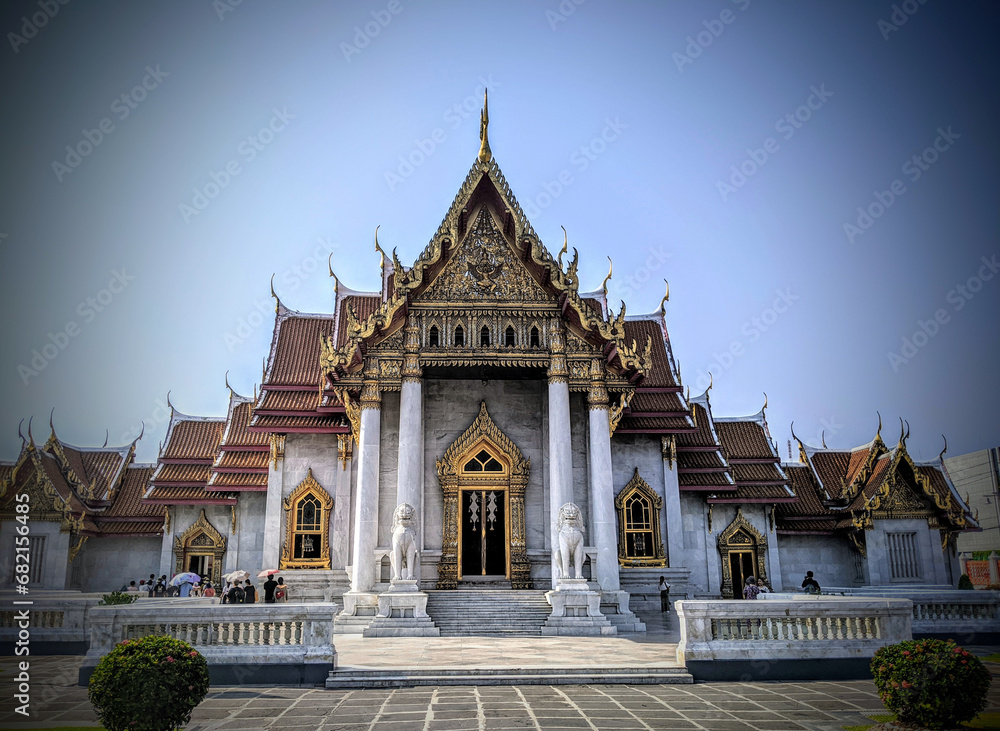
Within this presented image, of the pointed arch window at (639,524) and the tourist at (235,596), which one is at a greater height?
the pointed arch window at (639,524)

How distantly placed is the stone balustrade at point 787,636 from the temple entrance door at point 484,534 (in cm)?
866

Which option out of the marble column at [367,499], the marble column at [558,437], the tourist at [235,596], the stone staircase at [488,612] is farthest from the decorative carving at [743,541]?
the tourist at [235,596]

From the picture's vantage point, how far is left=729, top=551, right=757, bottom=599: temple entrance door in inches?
956

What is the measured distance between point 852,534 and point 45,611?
22717 mm

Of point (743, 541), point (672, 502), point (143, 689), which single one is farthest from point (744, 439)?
point (143, 689)

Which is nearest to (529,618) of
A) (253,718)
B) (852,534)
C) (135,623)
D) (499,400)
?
(499,400)

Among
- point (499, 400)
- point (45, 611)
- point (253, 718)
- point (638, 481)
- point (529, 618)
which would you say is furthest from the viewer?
point (638, 481)

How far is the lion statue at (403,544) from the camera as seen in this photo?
609 inches

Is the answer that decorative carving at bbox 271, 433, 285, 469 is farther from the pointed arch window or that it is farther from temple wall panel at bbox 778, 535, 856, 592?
temple wall panel at bbox 778, 535, 856, 592

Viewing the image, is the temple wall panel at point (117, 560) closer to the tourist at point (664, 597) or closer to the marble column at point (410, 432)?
the marble column at point (410, 432)

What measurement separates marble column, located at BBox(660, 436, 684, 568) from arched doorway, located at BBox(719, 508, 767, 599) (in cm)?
337

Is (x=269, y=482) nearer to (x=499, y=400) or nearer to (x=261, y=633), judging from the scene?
(x=499, y=400)

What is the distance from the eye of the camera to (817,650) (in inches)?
403

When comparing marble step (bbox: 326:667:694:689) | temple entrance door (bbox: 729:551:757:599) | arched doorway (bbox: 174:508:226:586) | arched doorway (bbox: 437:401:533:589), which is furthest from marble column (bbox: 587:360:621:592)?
arched doorway (bbox: 174:508:226:586)
